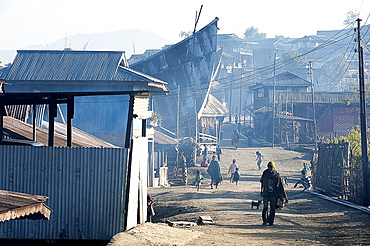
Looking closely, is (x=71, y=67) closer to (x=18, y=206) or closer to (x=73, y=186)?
(x=73, y=186)

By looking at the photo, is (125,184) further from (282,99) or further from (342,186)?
(282,99)

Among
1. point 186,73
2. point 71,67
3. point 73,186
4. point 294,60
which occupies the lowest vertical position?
point 73,186

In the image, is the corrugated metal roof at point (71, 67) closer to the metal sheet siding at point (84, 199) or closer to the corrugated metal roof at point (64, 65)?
the corrugated metal roof at point (64, 65)

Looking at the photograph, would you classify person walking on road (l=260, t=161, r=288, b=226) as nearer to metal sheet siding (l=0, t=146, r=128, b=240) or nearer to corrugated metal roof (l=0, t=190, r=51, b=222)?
metal sheet siding (l=0, t=146, r=128, b=240)

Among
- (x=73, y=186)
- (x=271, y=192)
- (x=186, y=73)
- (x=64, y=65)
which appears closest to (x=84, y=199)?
(x=73, y=186)

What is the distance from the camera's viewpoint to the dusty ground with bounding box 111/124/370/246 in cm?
965

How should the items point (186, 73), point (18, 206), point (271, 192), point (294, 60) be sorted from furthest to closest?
1. point (294, 60)
2. point (186, 73)
3. point (271, 192)
4. point (18, 206)

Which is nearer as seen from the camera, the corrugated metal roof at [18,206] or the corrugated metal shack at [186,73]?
the corrugated metal roof at [18,206]

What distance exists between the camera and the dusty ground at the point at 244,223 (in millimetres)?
9648

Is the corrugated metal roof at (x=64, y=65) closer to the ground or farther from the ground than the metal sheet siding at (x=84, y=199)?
farther from the ground

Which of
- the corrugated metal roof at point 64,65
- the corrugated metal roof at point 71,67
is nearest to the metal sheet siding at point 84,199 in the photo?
the corrugated metal roof at point 71,67

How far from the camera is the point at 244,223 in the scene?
1266cm

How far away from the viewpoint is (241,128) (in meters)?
61.3

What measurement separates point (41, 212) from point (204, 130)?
45.2 metres
